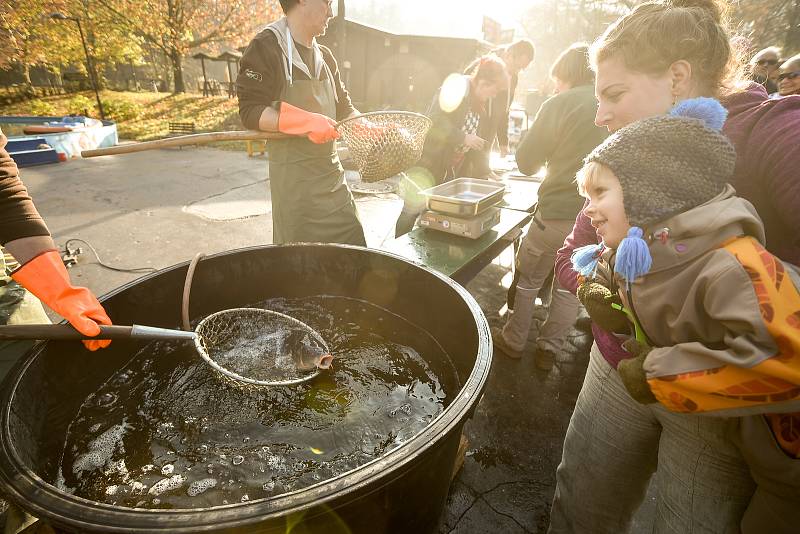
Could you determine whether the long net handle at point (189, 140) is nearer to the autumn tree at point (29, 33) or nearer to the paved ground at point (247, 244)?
the paved ground at point (247, 244)

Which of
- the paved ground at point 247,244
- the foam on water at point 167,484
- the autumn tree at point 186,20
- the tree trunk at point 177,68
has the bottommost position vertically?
the paved ground at point 247,244

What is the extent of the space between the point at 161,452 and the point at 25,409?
0.45 metres

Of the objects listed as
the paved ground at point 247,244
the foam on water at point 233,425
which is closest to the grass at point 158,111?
the paved ground at point 247,244

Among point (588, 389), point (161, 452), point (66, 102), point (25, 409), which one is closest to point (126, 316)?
point (25, 409)

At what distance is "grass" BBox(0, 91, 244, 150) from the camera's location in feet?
44.5

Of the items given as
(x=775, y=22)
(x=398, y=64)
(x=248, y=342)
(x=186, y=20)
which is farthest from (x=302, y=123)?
(x=775, y=22)

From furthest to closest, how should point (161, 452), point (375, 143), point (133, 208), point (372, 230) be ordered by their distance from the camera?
point (133, 208) < point (372, 230) < point (375, 143) < point (161, 452)

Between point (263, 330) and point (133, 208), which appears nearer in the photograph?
point (263, 330)

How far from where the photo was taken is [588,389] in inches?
58.6

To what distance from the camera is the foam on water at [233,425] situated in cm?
130

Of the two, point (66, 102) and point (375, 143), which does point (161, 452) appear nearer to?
point (375, 143)

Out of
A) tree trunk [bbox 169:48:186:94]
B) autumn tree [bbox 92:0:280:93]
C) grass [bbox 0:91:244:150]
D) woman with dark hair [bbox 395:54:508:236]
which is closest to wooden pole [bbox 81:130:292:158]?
woman with dark hair [bbox 395:54:508:236]

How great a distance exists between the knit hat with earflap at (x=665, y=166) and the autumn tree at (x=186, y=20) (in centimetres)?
2288

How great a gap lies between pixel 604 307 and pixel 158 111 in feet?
67.6
